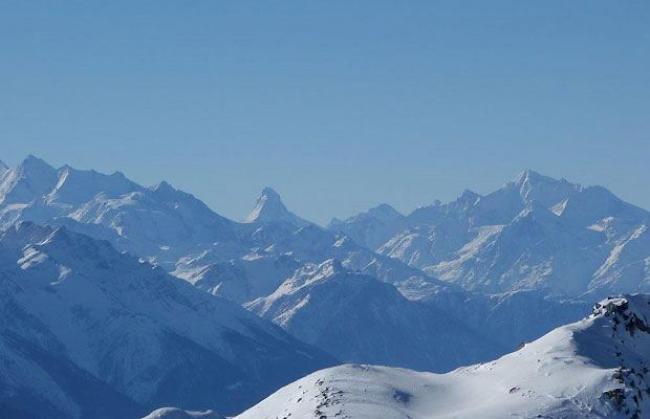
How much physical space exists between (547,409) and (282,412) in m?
26.9

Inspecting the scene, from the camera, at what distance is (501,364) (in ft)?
470

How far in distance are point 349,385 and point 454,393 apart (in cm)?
974

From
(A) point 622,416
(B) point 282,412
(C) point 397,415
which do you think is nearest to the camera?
(A) point 622,416

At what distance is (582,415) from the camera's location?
122m

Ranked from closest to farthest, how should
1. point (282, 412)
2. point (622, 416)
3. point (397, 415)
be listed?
point (622, 416), point (397, 415), point (282, 412)

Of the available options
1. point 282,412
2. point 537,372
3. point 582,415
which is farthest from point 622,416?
point 282,412

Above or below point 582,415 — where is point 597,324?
above

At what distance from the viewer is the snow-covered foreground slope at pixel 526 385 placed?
122 m

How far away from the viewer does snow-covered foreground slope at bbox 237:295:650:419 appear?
122 metres

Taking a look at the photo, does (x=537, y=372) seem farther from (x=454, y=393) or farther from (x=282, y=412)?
(x=282, y=412)

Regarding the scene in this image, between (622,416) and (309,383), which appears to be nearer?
(622,416)

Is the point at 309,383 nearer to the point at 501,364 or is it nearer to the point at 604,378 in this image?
the point at 501,364

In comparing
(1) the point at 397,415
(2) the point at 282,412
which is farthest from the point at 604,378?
(2) the point at 282,412

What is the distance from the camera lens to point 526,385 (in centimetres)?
13075
